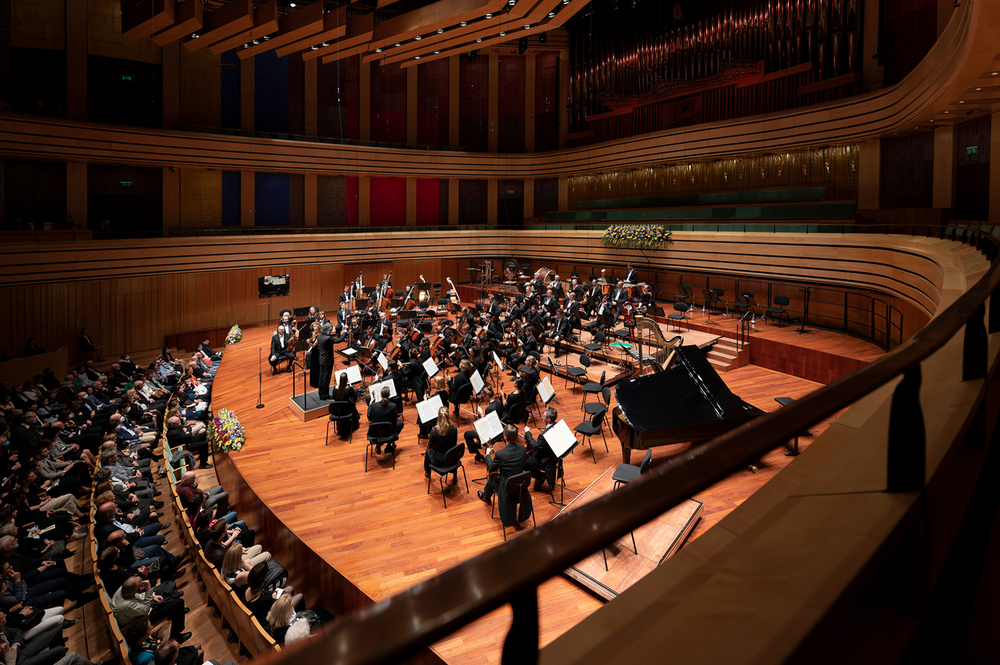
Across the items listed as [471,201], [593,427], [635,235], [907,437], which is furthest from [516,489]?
[471,201]

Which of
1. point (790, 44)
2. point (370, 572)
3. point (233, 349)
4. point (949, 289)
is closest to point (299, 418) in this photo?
point (370, 572)

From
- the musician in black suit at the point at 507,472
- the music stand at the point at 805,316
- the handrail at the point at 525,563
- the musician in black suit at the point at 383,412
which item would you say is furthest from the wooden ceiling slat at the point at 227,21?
the handrail at the point at 525,563

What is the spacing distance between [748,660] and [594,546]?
1.53 ft

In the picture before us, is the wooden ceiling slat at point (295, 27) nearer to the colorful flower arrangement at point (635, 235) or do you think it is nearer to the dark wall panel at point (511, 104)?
the dark wall panel at point (511, 104)

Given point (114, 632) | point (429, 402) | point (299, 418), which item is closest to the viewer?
point (114, 632)

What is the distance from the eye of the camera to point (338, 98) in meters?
24.1

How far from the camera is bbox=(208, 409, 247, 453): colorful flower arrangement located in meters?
9.16

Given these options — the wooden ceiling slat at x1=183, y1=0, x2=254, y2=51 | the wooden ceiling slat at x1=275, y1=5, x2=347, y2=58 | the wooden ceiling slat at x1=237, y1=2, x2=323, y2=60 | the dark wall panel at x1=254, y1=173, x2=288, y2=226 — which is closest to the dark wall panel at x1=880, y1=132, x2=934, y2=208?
the wooden ceiling slat at x1=275, y1=5, x2=347, y2=58

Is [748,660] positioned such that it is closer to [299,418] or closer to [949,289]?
[949,289]

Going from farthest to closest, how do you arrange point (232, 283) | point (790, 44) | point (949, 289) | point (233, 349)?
point (232, 283), point (790, 44), point (233, 349), point (949, 289)

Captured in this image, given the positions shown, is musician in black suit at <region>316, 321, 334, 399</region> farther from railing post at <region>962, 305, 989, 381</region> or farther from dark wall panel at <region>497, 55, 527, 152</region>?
dark wall panel at <region>497, 55, 527, 152</region>

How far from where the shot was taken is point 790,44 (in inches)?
688

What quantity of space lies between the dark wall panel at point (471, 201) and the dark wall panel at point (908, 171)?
55.1 feet

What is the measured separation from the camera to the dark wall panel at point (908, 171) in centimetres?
1350
